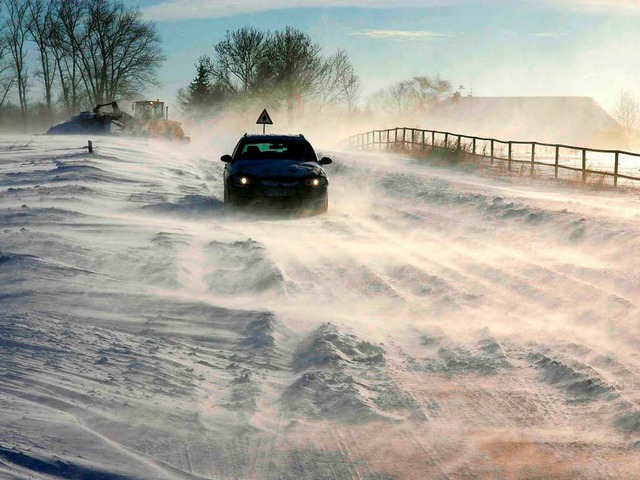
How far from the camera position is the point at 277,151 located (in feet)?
49.7

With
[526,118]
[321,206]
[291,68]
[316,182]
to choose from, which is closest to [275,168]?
[316,182]

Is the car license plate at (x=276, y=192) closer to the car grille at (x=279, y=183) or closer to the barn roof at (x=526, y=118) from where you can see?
the car grille at (x=279, y=183)

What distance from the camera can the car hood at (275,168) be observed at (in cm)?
1404

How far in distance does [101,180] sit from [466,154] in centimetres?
1467

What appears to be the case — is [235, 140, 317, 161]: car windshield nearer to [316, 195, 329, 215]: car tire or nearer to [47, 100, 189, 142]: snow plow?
[316, 195, 329, 215]: car tire

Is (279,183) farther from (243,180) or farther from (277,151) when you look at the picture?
(277,151)

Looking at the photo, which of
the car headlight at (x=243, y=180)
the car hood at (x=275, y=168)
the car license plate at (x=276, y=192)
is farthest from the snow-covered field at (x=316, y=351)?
the car hood at (x=275, y=168)

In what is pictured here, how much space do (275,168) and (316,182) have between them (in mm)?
749

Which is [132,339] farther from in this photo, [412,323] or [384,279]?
[384,279]

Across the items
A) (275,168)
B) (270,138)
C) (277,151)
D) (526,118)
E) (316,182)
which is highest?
(270,138)

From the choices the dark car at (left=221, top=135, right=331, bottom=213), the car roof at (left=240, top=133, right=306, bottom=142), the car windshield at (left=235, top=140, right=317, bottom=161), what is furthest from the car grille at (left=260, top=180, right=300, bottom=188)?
the car roof at (left=240, top=133, right=306, bottom=142)

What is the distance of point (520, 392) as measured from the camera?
4.94 metres

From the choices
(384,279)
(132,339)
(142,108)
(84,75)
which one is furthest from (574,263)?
(84,75)

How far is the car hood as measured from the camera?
1404 centimetres
